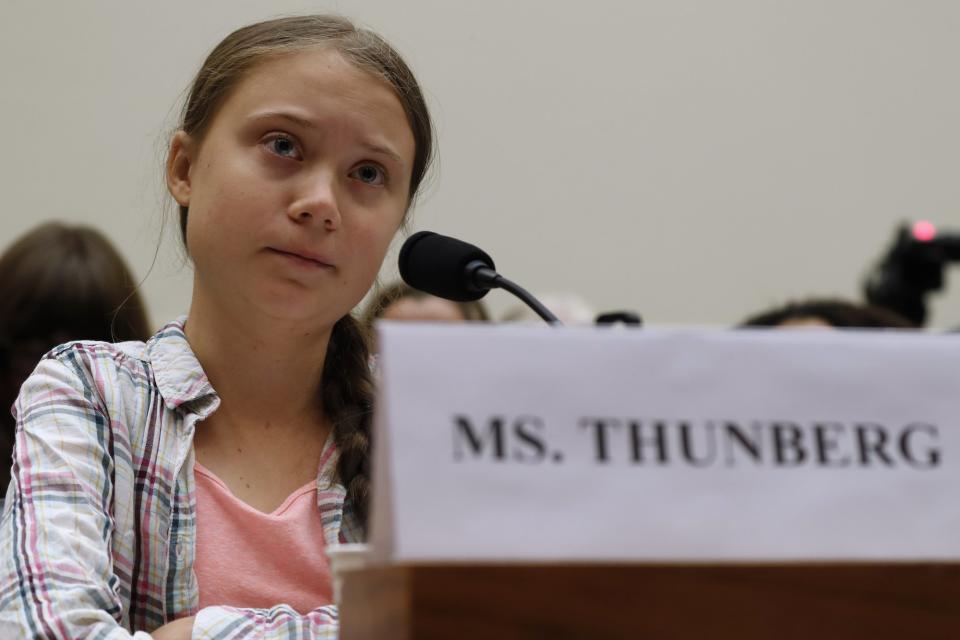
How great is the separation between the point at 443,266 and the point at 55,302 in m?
1.33

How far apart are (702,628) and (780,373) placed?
0.14 metres

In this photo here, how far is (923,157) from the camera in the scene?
330 centimetres

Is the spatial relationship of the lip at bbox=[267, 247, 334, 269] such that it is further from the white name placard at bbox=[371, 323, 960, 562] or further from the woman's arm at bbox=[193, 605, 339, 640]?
the white name placard at bbox=[371, 323, 960, 562]

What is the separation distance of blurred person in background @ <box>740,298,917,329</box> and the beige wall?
0.57m

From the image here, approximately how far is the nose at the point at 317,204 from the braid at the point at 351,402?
0.22 m

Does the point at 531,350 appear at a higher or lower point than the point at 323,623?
higher

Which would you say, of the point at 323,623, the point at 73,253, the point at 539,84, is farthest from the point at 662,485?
the point at 539,84

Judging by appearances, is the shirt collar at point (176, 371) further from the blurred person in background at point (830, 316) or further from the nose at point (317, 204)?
the blurred person in background at point (830, 316)

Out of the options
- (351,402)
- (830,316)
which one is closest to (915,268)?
(830,316)

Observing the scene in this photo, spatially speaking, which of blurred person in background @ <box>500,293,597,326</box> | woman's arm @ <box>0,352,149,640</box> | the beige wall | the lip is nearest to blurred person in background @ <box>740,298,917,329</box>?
blurred person in background @ <box>500,293,597,326</box>

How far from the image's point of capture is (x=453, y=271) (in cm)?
107

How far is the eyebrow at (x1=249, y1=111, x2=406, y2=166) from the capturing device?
1217mm

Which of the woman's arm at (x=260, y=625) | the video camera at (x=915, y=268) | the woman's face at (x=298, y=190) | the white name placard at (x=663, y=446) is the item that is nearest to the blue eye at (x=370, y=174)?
the woman's face at (x=298, y=190)

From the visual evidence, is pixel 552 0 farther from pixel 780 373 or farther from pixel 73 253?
pixel 780 373
